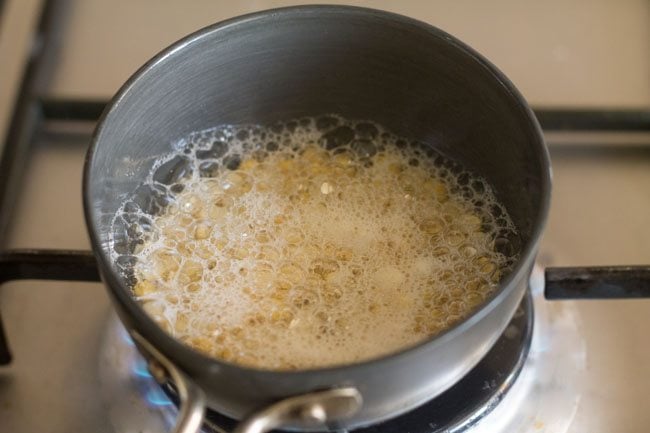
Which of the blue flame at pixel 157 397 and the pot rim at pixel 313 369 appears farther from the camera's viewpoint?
the blue flame at pixel 157 397

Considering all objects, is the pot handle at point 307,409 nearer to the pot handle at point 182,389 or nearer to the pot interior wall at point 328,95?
the pot handle at point 182,389

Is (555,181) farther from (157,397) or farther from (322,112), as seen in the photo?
(157,397)

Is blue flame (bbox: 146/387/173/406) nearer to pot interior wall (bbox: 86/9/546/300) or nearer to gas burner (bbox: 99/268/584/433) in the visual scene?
gas burner (bbox: 99/268/584/433)

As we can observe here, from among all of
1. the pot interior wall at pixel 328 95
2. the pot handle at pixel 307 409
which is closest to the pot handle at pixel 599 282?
the pot interior wall at pixel 328 95

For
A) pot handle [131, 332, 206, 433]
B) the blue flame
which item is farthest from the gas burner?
pot handle [131, 332, 206, 433]

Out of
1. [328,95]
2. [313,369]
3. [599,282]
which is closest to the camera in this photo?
[313,369]

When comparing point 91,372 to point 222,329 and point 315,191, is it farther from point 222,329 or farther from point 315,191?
point 315,191

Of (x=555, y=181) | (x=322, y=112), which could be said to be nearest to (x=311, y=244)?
(x=322, y=112)
